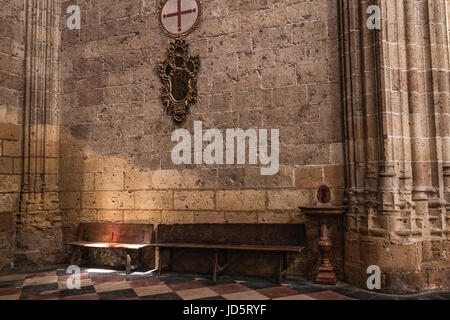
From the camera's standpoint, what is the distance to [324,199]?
14.3ft

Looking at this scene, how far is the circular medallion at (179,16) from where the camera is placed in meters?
5.25

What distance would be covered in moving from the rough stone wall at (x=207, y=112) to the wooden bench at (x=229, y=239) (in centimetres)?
16

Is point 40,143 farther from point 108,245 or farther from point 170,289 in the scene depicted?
point 170,289

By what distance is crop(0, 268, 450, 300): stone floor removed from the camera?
12.4ft

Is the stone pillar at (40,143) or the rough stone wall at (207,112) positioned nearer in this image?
the rough stone wall at (207,112)

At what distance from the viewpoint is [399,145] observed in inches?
160

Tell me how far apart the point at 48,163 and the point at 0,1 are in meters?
2.33

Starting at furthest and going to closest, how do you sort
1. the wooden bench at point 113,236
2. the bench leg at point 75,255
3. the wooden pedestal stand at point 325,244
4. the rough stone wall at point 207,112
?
the bench leg at point 75,255 → the wooden bench at point 113,236 → the rough stone wall at point 207,112 → the wooden pedestal stand at point 325,244

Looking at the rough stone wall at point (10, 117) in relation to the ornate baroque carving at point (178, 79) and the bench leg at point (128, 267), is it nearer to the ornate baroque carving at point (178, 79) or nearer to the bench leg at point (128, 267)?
the bench leg at point (128, 267)

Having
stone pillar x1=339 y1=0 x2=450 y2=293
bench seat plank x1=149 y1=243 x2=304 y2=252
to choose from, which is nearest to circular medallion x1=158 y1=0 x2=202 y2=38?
stone pillar x1=339 y1=0 x2=450 y2=293

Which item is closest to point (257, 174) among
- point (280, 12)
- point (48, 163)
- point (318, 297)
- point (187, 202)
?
point (187, 202)

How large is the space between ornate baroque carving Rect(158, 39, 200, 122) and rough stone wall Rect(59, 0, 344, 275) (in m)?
0.10

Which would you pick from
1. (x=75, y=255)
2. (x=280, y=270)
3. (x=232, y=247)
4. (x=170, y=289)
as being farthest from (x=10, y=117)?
(x=280, y=270)

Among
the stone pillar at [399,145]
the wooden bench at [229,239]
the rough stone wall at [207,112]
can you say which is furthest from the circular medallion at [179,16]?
the wooden bench at [229,239]
